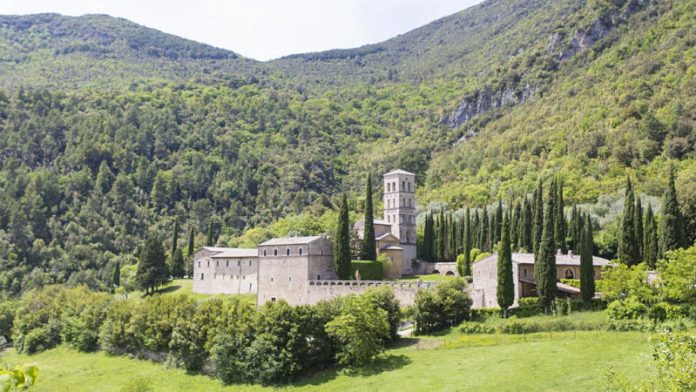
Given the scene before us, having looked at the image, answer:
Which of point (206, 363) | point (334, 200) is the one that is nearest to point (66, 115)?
point (334, 200)

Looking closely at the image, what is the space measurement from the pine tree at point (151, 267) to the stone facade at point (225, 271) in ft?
15.5

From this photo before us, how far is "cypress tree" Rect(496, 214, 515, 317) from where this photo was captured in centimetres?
5400

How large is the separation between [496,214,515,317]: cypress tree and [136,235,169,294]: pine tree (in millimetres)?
50034

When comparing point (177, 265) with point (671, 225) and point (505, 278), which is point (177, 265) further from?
point (671, 225)

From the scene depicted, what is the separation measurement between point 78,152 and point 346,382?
5249 inches

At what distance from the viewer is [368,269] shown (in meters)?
75.0

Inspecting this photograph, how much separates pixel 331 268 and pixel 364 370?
→ 25439 millimetres

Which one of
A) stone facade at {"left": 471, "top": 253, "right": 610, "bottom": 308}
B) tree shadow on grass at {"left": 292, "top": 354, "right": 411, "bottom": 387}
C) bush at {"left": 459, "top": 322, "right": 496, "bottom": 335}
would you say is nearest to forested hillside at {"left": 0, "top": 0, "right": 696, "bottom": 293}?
stone facade at {"left": 471, "top": 253, "right": 610, "bottom": 308}

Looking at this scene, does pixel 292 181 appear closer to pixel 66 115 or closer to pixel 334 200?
pixel 334 200

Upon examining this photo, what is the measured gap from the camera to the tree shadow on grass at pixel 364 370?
1907 inches

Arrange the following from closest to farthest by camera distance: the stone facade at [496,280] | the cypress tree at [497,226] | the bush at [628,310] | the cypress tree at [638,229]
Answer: the bush at [628,310]
the cypress tree at [638,229]
the stone facade at [496,280]
the cypress tree at [497,226]

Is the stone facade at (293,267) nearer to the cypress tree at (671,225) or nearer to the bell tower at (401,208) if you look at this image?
the bell tower at (401,208)

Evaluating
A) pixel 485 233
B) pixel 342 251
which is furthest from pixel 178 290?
pixel 485 233

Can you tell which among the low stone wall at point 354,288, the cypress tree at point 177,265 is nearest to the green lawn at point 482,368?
the low stone wall at point 354,288
